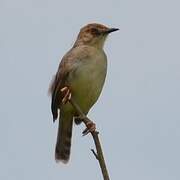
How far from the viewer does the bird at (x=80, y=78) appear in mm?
6750

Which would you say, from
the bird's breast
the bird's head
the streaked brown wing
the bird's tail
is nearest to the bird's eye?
the bird's head

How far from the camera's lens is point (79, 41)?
7648 millimetres

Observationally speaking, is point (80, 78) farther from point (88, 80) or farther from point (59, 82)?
point (59, 82)

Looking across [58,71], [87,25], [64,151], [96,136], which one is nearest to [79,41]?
[87,25]

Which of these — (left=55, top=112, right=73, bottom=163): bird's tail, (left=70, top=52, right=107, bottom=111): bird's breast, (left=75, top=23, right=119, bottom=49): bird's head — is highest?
(left=75, top=23, right=119, bottom=49): bird's head

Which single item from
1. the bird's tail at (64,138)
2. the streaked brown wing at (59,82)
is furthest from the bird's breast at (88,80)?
the bird's tail at (64,138)

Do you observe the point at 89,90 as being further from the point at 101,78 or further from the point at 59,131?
the point at 59,131

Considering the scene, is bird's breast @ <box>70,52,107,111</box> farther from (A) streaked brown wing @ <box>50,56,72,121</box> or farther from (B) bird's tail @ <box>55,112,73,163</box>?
(B) bird's tail @ <box>55,112,73,163</box>

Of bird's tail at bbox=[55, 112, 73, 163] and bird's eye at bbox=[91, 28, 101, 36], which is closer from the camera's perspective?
bird's tail at bbox=[55, 112, 73, 163]

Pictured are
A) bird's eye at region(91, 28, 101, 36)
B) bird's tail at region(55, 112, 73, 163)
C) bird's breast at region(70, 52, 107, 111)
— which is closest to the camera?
bird's breast at region(70, 52, 107, 111)

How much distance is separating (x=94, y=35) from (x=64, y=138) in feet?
4.84

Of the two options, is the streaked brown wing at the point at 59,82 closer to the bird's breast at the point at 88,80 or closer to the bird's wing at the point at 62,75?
the bird's wing at the point at 62,75

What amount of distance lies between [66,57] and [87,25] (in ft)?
3.23

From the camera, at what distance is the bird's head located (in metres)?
7.46
